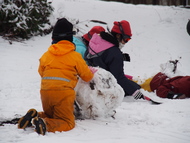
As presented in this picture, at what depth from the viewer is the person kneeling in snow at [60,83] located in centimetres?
380

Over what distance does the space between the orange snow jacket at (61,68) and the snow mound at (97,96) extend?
25 cm

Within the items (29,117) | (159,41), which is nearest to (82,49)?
(29,117)

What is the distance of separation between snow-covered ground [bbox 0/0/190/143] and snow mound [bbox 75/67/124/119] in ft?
0.44

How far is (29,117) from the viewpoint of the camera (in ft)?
12.3

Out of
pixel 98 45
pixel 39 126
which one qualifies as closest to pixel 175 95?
pixel 98 45

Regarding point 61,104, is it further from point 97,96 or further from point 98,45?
point 98,45

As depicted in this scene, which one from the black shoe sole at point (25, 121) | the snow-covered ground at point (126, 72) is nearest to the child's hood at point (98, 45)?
the snow-covered ground at point (126, 72)

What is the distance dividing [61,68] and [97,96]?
69 cm

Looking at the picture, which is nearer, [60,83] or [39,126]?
[39,126]

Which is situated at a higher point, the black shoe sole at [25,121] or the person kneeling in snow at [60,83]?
the person kneeling in snow at [60,83]

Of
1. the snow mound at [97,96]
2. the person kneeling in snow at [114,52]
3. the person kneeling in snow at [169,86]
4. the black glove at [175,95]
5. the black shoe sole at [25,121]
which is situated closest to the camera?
the black shoe sole at [25,121]

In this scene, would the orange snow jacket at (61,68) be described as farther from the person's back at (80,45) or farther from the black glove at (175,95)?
the black glove at (175,95)

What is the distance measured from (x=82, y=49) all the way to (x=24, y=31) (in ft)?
14.2

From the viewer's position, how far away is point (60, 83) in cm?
389
